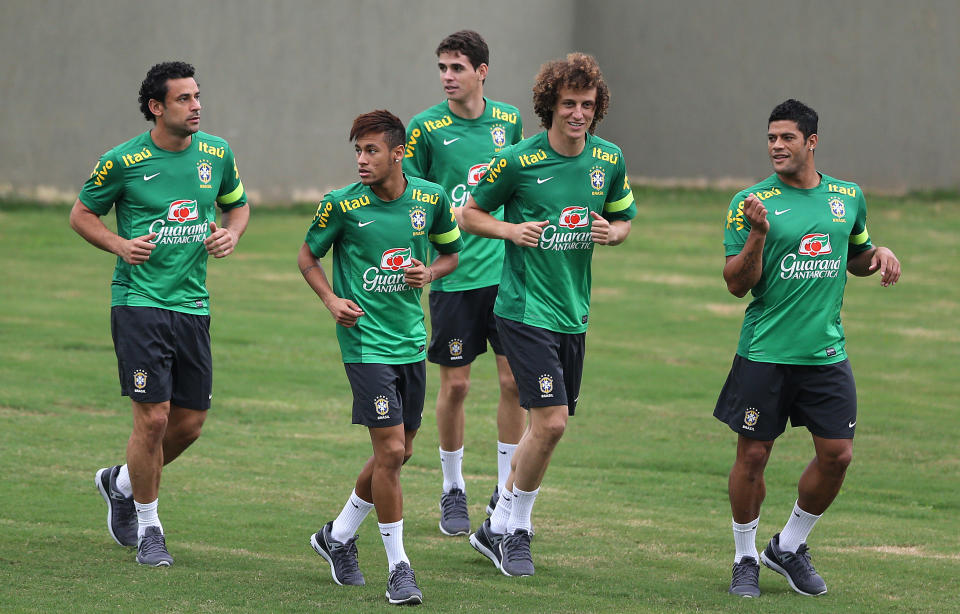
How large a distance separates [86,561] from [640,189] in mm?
24390

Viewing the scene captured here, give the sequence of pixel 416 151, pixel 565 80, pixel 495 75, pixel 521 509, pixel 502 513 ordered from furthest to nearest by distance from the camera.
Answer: pixel 495 75 → pixel 416 151 → pixel 502 513 → pixel 521 509 → pixel 565 80

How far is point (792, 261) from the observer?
638cm

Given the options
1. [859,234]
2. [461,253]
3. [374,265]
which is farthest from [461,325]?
[859,234]

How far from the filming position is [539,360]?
268 inches

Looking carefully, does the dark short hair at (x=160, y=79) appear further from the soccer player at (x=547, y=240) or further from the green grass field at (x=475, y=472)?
the green grass field at (x=475, y=472)

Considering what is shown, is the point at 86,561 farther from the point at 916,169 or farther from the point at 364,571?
the point at 916,169

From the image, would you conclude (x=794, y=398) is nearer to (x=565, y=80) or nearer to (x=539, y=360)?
(x=539, y=360)

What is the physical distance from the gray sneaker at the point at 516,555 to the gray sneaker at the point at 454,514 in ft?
3.00

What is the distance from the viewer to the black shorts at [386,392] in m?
6.18

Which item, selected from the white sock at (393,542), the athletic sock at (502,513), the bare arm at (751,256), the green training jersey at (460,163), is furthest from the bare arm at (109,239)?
the bare arm at (751,256)

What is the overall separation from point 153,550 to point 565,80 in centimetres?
318

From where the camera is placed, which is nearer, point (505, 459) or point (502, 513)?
point (502, 513)

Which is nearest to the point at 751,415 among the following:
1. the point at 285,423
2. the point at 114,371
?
the point at 285,423

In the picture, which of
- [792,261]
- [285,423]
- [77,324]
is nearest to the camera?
[792,261]
